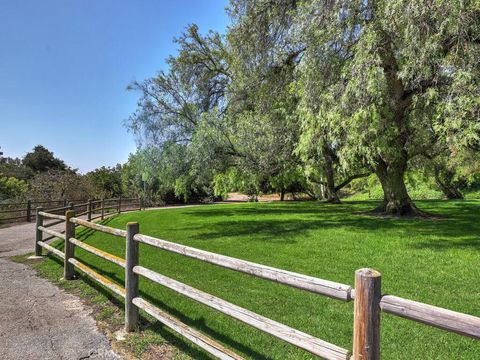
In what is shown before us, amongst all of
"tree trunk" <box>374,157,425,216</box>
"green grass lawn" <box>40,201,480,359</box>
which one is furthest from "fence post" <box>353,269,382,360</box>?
"tree trunk" <box>374,157,425,216</box>

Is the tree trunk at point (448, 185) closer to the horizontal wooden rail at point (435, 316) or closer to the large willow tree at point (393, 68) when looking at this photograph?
the large willow tree at point (393, 68)

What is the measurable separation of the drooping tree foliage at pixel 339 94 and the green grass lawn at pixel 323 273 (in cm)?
251

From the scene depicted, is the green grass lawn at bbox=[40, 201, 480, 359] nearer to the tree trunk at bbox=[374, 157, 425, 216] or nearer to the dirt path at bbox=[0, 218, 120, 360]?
the dirt path at bbox=[0, 218, 120, 360]

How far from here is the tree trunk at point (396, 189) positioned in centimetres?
1534

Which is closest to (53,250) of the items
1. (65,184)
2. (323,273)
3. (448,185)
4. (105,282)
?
(105,282)

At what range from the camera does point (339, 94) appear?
10.0 metres

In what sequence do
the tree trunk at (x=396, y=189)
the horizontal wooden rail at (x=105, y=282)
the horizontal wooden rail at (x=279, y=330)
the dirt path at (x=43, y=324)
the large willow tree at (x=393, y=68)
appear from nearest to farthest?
the horizontal wooden rail at (x=279, y=330), the dirt path at (x=43, y=324), the horizontal wooden rail at (x=105, y=282), the large willow tree at (x=393, y=68), the tree trunk at (x=396, y=189)

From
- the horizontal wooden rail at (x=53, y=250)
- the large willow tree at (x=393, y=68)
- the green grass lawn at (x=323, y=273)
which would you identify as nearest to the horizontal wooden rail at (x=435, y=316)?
the green grass lawn at (x=323, y=273)

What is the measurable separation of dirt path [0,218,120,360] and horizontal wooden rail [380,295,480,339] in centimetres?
295

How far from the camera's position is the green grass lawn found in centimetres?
414

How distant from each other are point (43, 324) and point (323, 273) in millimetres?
4643

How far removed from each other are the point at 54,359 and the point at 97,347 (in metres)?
0.43

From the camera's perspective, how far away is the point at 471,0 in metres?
7.73

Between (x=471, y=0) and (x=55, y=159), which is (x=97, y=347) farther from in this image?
(x=55, y=159)
